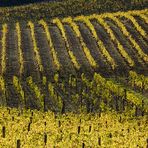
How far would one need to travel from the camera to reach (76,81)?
150ft

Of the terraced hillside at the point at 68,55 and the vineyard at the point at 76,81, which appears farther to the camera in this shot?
the terraced hillside at the point at 68,55

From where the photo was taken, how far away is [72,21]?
70.2 m

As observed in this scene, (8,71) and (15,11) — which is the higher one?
(15,11)

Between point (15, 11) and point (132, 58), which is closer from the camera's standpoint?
point (132, 58)

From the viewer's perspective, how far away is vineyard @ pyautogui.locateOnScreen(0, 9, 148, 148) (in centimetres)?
3086

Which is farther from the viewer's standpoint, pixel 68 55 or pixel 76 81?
pixel 68 55

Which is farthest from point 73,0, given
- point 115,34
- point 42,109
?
point 42,109

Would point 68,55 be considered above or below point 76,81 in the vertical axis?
above

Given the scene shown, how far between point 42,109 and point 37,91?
4087 mm

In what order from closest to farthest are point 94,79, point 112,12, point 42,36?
point 94,79
point 42,36
point 112,12

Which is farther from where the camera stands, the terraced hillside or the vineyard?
the terraced hillside

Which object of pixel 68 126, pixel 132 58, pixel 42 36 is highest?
pixel 42 36

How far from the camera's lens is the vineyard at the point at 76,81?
101ft

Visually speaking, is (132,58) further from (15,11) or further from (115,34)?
(15,11)
